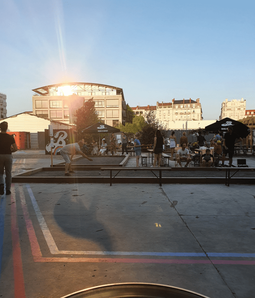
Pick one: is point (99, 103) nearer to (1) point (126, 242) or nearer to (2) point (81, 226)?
(2) point (81, 226)

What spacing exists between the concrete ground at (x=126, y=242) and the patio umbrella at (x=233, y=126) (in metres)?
8.18

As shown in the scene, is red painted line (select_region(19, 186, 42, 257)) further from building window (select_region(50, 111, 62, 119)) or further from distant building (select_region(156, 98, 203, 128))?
distant building (select_region(156, 98, 203, 128))

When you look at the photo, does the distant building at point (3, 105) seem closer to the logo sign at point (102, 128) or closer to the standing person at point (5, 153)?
the logo sign at point (102, 128)

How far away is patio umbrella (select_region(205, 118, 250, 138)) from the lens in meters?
13.4

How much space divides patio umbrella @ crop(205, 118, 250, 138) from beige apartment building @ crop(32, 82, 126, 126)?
54.7 meters

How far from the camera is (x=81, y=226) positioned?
412 cm

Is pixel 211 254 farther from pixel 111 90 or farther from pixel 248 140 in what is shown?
pixel 111 90

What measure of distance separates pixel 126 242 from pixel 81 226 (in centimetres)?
101

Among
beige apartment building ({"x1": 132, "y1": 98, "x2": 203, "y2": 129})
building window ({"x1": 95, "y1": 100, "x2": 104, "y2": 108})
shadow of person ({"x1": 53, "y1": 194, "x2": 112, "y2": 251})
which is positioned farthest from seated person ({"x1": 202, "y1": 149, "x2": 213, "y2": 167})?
beige apartment building ({"x1": 132, "y1": 98, "x2": 203, "y2": 129})

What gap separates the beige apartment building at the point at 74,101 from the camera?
68.3 metres

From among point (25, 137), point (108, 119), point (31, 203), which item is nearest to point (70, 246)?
point (31, 203)

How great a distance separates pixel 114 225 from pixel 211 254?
1712 mm

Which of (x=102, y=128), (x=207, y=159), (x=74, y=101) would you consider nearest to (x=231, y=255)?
(x=207, y=159)

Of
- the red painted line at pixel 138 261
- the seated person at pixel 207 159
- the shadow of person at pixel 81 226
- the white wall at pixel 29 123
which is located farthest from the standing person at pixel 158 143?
the white wall at pixel 29 123
